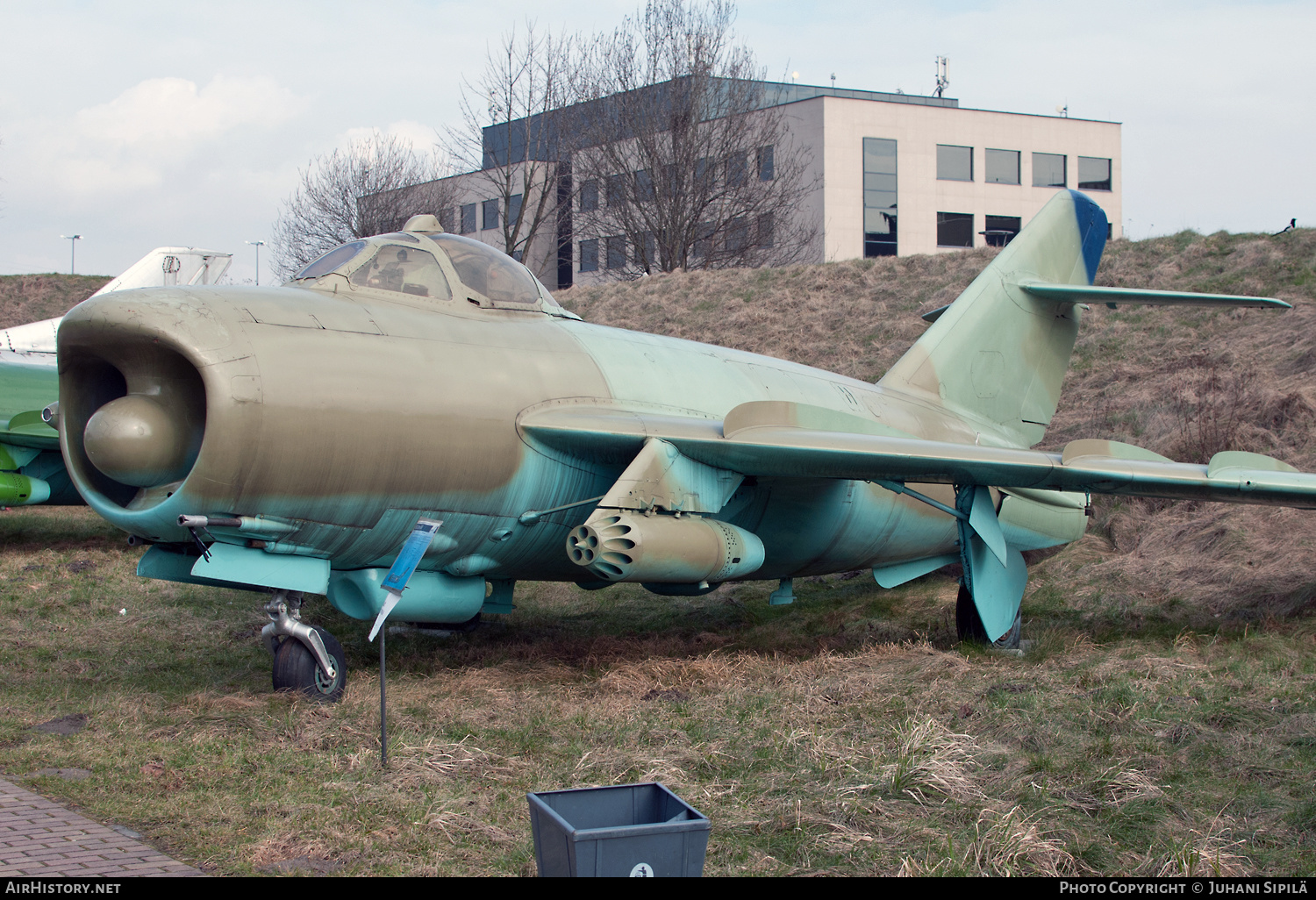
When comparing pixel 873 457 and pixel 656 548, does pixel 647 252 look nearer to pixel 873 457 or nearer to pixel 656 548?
pixel 873 457

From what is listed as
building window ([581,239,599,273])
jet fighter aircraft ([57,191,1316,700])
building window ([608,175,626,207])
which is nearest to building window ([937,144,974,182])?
building window ([581,239,599,273])

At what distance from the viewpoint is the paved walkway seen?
4.59 metres

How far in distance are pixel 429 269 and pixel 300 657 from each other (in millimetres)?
3147

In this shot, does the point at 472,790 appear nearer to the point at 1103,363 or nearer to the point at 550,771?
the point at 550,771

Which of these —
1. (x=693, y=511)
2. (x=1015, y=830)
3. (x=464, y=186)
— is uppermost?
(x=464, y=186)

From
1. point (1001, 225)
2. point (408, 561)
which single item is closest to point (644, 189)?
point (1001, 225)

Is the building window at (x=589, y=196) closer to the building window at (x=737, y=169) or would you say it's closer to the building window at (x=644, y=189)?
the building window at (x=644, y=189)

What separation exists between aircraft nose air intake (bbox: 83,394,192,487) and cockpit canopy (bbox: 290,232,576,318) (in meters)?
1.67

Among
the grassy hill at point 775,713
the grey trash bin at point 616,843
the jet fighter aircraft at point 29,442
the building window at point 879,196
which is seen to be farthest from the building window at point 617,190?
the grey trash bin at point 616,843

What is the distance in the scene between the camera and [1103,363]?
66.8 ft

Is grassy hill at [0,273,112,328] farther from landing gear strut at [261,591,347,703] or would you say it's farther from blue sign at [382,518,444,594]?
blue sign at [382,518,444,594]

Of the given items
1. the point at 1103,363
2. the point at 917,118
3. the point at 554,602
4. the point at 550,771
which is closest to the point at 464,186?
the point at 917,118

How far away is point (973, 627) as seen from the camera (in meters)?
10.5

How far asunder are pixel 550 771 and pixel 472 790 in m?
0.51
